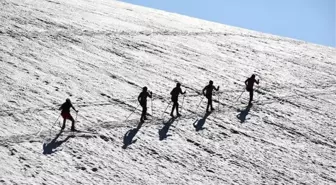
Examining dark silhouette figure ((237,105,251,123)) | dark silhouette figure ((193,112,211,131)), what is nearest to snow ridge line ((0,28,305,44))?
dark silhouette figure ((237,105,251,123))

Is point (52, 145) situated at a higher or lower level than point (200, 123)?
lower

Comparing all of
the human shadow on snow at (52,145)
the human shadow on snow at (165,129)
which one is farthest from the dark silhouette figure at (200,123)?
the human shadow on snow at (52,145)

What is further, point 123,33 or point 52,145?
point 123,33

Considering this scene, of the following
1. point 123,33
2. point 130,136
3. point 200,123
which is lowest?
point 130,136

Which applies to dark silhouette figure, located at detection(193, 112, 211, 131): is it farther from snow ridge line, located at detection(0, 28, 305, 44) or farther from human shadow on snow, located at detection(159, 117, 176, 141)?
snow ridge line, located at detection(0, 28, 305, 44)

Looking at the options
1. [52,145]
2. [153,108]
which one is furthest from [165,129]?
[52,145]

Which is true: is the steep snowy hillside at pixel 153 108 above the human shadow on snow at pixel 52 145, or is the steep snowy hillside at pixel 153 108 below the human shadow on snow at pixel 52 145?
above

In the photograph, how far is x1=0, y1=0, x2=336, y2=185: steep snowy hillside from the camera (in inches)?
605

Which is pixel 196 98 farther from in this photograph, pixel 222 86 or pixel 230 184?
pixel 230 184

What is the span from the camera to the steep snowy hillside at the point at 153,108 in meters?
15.4

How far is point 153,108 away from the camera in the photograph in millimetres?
21422

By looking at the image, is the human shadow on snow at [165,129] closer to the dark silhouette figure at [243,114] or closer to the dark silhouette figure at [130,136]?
the dark silhouette figure at [130,136]

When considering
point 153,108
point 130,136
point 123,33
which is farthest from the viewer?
point 123,33

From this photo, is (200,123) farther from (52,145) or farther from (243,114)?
(52,145)
